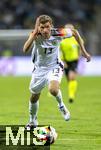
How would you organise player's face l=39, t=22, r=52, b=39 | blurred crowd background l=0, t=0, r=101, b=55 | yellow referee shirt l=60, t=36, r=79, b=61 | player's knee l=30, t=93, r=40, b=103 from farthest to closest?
blurred crowd background l=0, t=0, r=101, b=55 → yellow referee shirt l=60, t=36, r=79, b=61 → player's knee l=30, t=93, r=40, b=103 → player's face l=39, t=22, r=52, b=39

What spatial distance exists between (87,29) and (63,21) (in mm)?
1499

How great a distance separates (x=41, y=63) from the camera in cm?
1016

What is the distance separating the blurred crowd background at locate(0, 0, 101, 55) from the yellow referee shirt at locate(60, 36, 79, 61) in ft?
36.9

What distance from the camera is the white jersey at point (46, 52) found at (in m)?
10.1

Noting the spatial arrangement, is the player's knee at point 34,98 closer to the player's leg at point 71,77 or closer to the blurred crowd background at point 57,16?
the player's leg at point 71,77

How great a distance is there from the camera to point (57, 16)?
29531 mm

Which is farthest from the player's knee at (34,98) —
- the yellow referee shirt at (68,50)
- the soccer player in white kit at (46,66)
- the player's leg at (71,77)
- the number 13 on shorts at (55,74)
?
the yellow referee shirt at (68,50)

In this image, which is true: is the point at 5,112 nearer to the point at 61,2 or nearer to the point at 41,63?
the point at 41,63

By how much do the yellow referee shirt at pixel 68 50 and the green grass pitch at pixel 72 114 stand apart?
3.88 feet

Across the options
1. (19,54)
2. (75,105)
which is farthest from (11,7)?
(75,105)

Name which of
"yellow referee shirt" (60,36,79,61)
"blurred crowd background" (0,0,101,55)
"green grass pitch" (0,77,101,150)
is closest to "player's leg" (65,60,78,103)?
"yellow referee shirt" (60,36,79,61)

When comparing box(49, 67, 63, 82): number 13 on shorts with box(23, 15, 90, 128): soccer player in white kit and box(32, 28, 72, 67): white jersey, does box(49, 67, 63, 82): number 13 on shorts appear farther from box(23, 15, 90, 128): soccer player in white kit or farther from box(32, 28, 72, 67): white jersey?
box(32, 28, 72, 67): white jersey

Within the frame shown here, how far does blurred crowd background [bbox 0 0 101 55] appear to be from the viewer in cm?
2962

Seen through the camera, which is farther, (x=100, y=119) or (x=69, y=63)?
(x=69, y=63)
